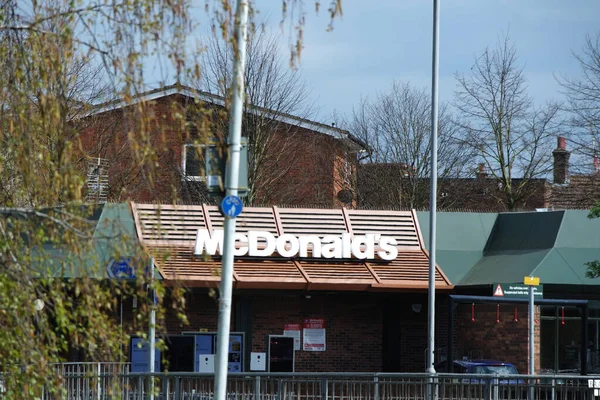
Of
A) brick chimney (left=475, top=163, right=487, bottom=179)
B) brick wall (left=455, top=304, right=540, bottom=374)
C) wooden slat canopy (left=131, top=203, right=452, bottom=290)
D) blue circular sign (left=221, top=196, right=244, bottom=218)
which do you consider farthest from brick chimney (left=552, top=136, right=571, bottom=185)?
blue circular sign (left=221, top=196, right=244, bottom=218)

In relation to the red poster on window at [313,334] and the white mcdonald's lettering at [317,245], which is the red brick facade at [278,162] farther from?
the red poster on window at [313,334]

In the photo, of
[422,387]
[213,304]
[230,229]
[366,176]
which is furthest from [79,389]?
[366,176]

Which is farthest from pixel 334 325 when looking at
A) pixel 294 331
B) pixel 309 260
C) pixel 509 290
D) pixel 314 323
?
pixel 509 290

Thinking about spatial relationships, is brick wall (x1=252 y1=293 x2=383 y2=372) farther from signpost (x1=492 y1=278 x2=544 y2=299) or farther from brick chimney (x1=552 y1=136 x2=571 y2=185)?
brick chimney (x1=552 y1=136 x2=571 y2=185)

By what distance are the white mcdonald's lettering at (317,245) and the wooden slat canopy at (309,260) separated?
29cm

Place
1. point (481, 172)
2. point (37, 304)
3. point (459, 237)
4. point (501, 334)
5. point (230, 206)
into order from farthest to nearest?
1. point (481, 172)
2. point (459, 237)
3. point (501, 334)
4. point (230, 206)
5. point (37, 304)

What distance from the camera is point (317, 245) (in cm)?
2936

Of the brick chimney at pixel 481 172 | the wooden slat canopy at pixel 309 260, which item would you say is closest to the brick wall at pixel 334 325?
the wooden slat canopy at pixel 309 260

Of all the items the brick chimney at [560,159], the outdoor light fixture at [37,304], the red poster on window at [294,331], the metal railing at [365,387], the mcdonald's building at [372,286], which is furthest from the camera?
the brick chimney at [560,159]

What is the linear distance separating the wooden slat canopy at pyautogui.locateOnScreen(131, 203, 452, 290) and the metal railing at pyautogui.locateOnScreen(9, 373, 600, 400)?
341 inches

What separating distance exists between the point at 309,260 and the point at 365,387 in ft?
37.5

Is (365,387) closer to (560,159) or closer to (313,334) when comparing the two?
(313,334)

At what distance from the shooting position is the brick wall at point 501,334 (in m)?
28.6

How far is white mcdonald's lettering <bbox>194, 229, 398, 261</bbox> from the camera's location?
28969 mm
